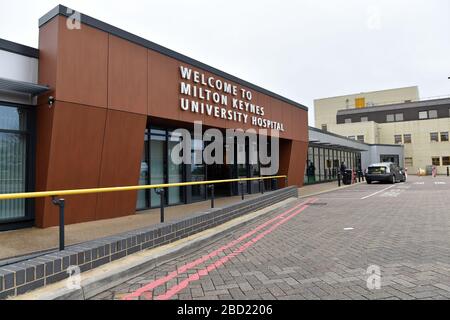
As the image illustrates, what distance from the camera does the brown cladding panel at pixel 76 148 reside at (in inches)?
297

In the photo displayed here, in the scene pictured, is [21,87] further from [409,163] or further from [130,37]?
[409,163]

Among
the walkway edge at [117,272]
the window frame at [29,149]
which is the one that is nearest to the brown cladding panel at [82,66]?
the window frame at [29,149]

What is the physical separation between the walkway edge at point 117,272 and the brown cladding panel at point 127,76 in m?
4.36

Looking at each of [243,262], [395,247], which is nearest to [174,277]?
[243,262]

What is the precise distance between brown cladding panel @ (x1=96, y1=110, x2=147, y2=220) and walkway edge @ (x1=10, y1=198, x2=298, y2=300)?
2478 mm

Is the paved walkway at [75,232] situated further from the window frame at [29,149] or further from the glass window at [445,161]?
the glass window at [445,161]

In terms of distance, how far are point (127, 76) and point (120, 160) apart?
2.40 m

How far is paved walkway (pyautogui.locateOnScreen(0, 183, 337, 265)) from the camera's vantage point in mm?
4133

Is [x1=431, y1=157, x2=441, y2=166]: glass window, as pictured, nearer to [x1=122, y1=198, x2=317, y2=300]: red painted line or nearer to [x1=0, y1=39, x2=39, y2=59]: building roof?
[x1=122, y1=198, x2=317, y2=300]: red painted line

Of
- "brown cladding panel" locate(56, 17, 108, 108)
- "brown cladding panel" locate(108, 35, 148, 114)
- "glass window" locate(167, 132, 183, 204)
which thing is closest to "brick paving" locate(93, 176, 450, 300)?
"glass window" locate(167, 132, 183, 204)

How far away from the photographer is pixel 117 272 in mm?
4523

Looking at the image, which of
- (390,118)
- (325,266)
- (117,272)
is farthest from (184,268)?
(390,118)

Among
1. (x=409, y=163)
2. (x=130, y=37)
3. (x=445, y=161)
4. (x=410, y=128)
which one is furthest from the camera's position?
(x=410, y=128)

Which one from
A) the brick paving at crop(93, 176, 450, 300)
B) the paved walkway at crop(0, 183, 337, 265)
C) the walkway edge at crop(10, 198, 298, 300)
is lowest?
the brick paving at crop(93, 176, 450, 300)
